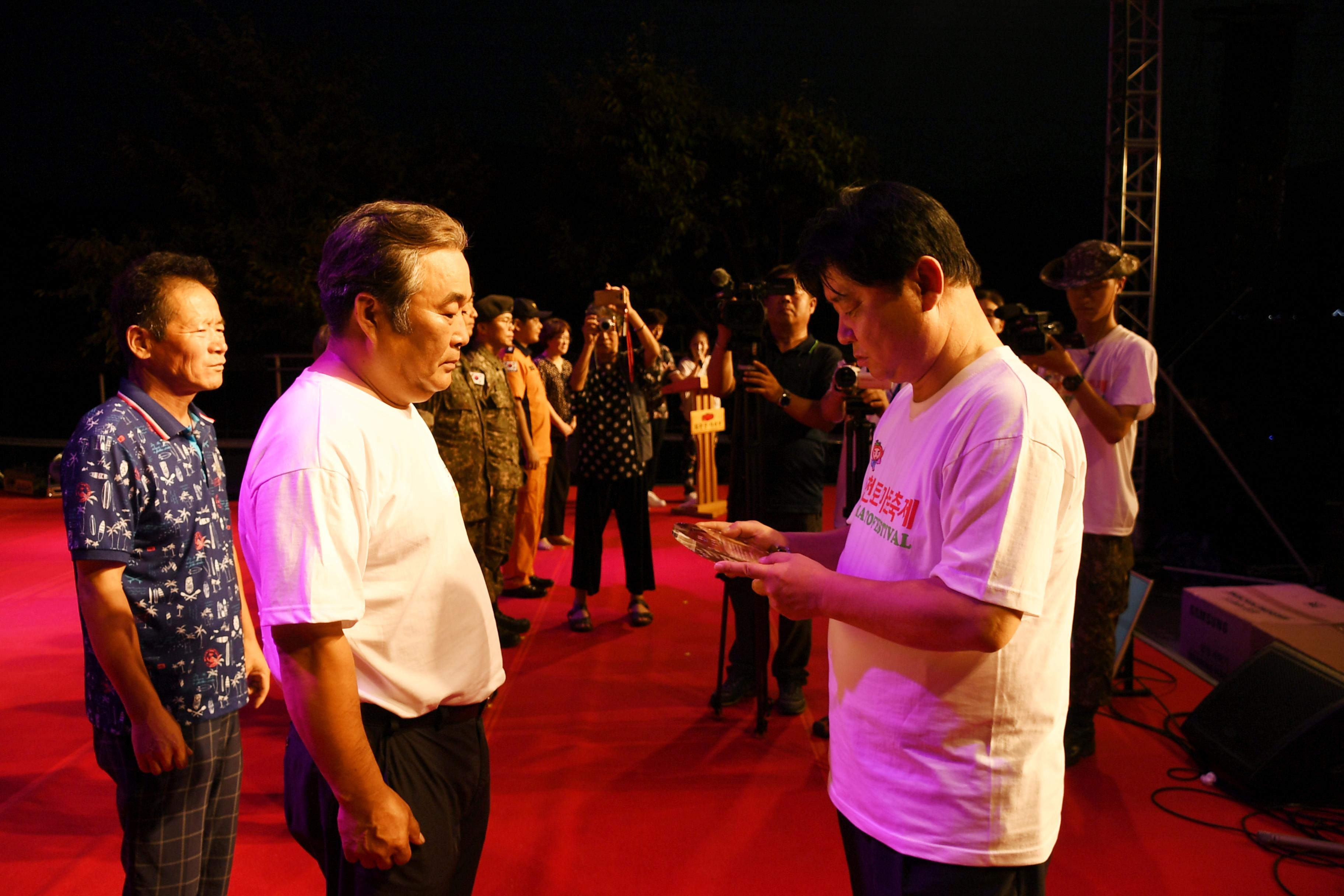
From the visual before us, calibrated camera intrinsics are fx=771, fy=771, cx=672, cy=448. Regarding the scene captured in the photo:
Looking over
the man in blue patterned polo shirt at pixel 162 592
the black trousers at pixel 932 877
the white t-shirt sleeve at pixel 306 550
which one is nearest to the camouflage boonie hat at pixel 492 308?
the man in blue patterned polo shirt at pixel 162 592

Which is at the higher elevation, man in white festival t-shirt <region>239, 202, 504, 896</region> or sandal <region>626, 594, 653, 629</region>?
man in white festival t-shirt <region>239, 202, 504, 896</region>

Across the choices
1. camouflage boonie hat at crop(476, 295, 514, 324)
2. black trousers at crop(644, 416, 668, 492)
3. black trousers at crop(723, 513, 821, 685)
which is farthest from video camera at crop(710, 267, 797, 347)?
black trousers at crop(644, 416, 668, 492)

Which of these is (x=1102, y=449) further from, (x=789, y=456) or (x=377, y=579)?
(x=377, y=579)

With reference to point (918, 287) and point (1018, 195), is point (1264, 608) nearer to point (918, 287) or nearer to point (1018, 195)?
point (918, 287)

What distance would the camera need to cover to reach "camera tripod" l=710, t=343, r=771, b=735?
3.14 metres

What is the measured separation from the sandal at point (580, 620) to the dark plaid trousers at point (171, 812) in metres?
2.76

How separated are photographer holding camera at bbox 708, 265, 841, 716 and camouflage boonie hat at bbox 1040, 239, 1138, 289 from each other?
957mm

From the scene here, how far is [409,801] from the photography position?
1167mm

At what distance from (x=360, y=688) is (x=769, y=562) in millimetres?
637

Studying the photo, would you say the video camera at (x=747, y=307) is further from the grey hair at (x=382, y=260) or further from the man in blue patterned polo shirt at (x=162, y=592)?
the grey hair at (x=382, y=260)

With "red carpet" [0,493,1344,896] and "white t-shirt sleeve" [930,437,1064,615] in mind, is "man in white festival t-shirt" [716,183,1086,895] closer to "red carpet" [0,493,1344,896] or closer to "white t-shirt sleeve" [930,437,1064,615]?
"white t-shirt sleeve" [930,437,1064,615]

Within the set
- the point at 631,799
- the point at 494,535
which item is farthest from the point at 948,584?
the point at 494,535

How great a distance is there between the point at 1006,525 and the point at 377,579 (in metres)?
0.86

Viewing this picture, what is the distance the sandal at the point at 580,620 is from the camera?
4.45m
